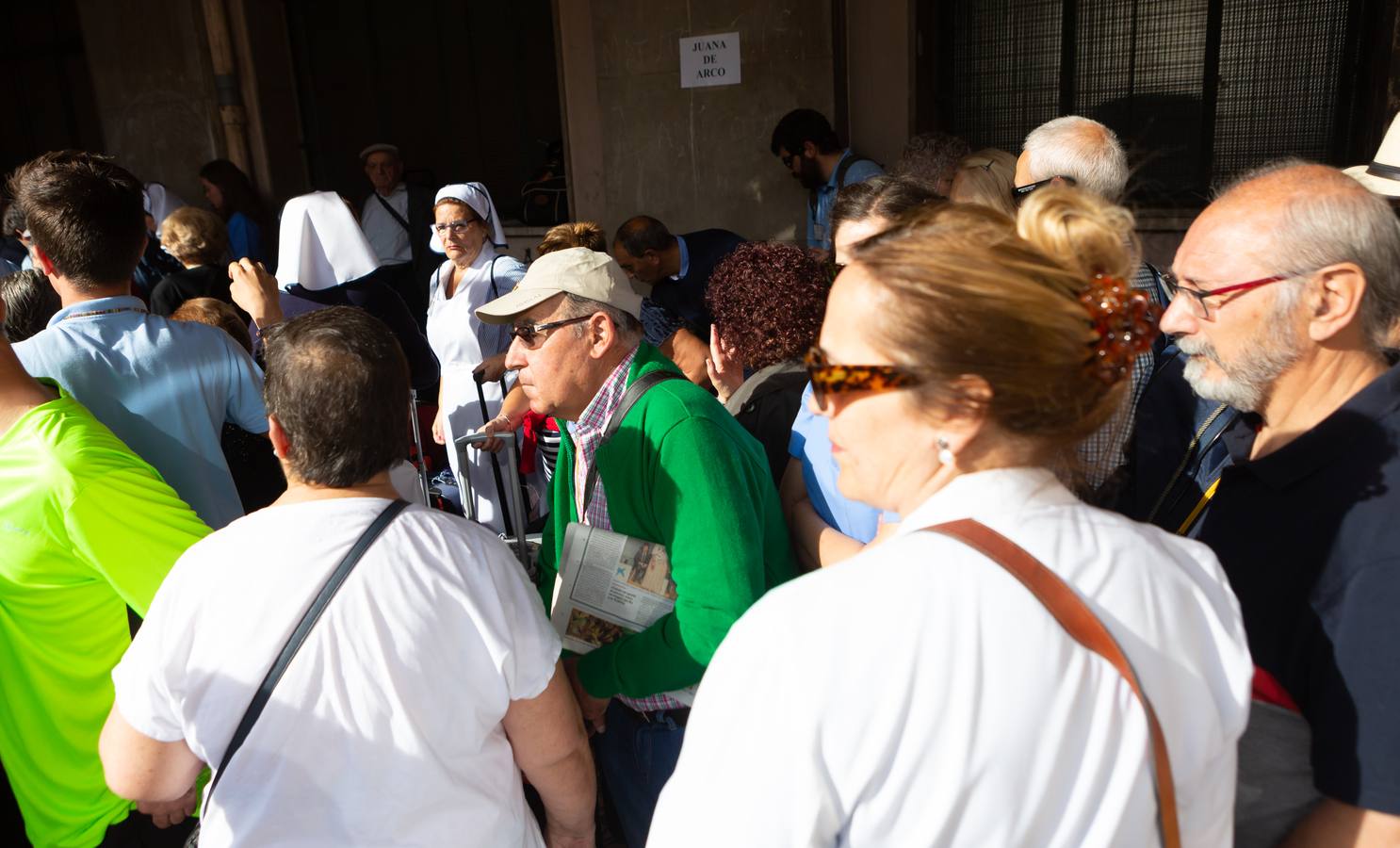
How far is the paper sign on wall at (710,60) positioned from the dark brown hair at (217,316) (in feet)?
11.1

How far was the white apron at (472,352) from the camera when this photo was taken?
4.38 m

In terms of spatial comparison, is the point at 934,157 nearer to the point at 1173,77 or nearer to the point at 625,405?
the point at 1173,77

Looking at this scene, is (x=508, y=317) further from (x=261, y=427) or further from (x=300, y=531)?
(x=261, y=427)

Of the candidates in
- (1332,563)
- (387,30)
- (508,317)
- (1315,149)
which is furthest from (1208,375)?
(387,30)

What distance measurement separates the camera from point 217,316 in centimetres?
365

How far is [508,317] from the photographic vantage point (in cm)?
215

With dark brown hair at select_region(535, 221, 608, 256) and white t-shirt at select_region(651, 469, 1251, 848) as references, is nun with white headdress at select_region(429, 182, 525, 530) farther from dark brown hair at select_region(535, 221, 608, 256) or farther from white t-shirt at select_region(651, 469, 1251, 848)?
white t-shirt at select_region(651, 469, 1251, 848)

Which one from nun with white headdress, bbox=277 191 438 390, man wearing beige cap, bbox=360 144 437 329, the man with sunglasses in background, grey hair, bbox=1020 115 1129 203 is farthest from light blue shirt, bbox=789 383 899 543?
man wearing beige cap, bbox=360 144 437 329

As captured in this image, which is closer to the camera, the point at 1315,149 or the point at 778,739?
the point at 778,739

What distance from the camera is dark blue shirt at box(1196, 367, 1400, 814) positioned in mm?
1220

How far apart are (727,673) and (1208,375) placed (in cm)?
106

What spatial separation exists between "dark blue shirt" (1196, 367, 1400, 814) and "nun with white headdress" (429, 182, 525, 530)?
3218 mm

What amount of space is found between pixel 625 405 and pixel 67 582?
1.17 metres

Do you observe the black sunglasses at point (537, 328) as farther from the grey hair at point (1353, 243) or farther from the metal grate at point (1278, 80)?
the metal grate at point (1278, 80)
